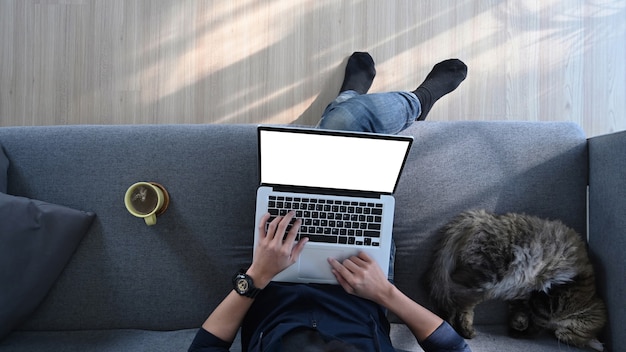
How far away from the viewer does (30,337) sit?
121 centimetres

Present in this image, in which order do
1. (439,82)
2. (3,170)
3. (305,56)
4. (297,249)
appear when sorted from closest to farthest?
(297,249) < (3,170) < (439,82) < (305,56)

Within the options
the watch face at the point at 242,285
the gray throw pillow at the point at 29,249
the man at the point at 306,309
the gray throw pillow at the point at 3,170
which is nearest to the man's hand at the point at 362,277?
the man at the point at 306,309

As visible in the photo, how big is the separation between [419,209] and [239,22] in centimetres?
98

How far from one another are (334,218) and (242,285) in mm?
310

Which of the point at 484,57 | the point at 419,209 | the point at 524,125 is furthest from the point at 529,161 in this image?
the point at 484,57

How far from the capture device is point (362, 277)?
3.54ft

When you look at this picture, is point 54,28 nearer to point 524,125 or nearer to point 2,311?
point 2,311

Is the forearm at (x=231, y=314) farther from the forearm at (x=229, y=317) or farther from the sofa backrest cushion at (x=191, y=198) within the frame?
the sofa backrest cushion at (x=191, y=198)

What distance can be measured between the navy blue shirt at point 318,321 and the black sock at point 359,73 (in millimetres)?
726

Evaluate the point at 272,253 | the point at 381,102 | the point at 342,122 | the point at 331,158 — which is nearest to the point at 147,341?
the point at 272,253

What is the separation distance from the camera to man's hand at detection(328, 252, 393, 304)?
3.50ft

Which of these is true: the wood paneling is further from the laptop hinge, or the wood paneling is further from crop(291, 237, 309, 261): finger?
crop(291, 237, 309, 261): finger

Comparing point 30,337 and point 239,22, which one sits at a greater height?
point 239,22

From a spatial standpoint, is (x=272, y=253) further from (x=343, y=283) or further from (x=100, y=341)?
(x=100, y=341)
